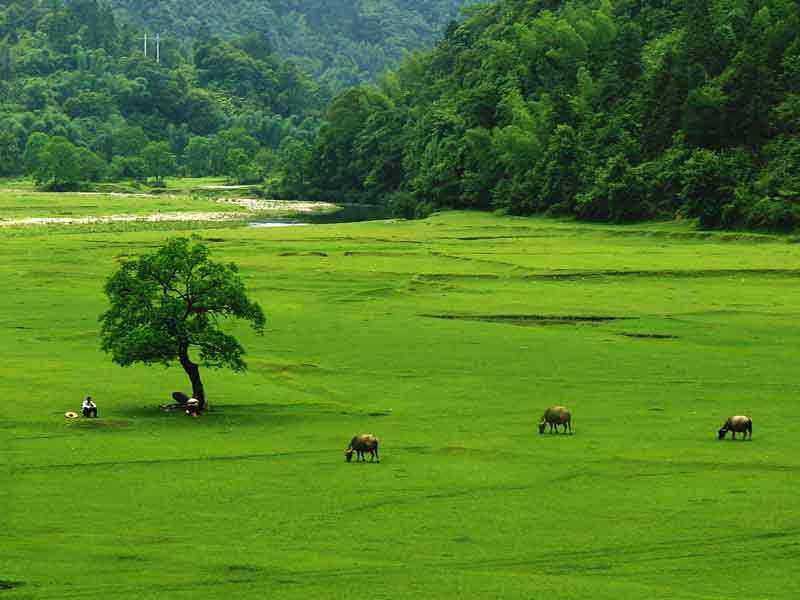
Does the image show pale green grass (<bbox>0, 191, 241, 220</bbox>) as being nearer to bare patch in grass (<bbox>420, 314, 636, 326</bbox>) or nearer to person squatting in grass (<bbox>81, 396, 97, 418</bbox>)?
bare patch in grass (<bbox>420, 314, 636, 326</bbox>)

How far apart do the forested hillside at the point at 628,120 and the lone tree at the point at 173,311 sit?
64024 millimetres

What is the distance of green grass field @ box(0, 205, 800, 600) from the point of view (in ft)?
82.8

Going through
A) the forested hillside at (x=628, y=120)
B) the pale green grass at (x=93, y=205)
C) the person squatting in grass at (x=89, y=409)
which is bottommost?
the pale green grass at (x=93, y=205)

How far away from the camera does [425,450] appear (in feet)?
119

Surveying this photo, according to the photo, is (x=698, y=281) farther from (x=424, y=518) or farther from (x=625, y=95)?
(x=625, y=95)

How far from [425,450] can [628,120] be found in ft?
327

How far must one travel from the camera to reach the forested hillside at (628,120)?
111 meters

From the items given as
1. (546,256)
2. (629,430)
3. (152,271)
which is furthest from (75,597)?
(546,256)

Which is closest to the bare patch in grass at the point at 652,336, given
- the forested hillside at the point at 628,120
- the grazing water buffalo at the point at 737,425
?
the grazing water buffalo at the point at 737,425

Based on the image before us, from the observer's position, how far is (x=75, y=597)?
23.4m

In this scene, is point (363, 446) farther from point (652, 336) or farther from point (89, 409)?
point (652, 336)

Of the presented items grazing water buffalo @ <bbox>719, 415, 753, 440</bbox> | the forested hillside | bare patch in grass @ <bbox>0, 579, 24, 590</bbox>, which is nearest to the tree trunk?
grazing water buffalo @ <bbox>719, 415, 753, 440</bbox>

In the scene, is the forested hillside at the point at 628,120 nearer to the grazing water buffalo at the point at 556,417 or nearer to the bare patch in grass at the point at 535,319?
the bare patch in grass at the point at 535,319

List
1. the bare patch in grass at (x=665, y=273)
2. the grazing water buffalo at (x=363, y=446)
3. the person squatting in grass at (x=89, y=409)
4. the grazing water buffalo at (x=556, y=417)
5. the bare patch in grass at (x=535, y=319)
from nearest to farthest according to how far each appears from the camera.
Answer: the grazing water buffalo at (x=363, y=446)
the grazing water buffalo at (x=556, y=417)
the person squatting in grass at (x=89, y=409)
the bare patch in grass at (x=535, y=319)
the bare patch in grass at (x=665, y=273)
